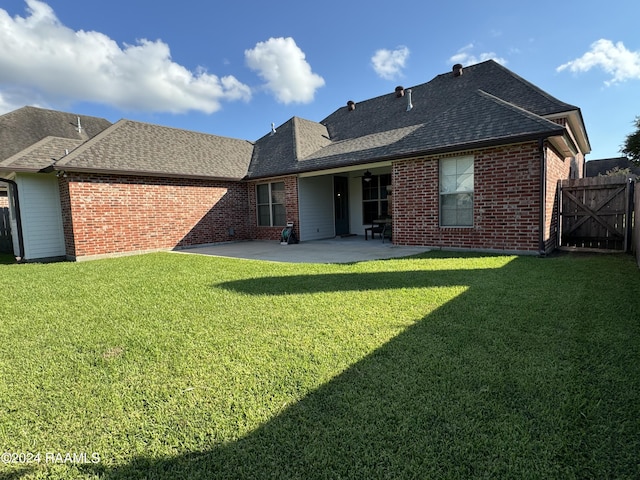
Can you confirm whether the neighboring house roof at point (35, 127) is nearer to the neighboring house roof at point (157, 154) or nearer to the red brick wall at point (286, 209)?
the neighboring house roof at point (157, 154)

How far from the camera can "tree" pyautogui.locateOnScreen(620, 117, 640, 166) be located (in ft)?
79.6

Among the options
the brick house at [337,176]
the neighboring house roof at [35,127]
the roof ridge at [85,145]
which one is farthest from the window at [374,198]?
the neighboring house roof at [35,127]

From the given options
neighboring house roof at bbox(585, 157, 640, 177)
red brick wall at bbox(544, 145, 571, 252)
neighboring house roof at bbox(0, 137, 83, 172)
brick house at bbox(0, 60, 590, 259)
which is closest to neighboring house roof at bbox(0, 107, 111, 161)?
neighboring house roof at bbox(0, 137, 83, 172)

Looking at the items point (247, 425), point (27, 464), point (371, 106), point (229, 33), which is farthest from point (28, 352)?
point (371, 106)

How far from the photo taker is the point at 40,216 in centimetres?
998

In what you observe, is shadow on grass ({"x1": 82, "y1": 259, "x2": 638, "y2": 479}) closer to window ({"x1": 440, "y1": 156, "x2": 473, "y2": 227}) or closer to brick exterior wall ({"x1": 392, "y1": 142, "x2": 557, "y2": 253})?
brick exterior wall ({"x1": 392, "y1": 142, "x2": 557, "y2": 253})

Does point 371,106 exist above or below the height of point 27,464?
above

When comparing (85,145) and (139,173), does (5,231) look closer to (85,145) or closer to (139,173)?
(85,145)

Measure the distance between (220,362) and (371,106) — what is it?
52.4 feet

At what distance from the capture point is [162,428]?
199cm

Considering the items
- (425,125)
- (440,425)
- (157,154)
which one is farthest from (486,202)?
(157,154)

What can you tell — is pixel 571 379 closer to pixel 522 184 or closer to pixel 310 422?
pixel 310 422

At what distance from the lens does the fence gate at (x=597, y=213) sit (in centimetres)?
809

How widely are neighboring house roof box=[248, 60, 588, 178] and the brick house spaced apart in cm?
6
